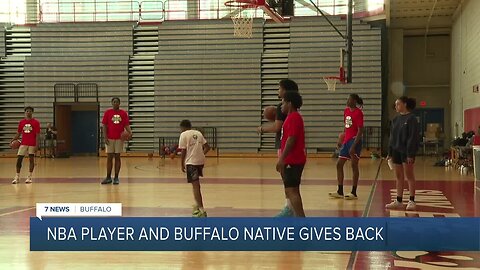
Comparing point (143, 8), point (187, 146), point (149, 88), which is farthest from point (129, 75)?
point (187, 146)

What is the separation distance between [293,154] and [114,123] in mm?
→ 7540

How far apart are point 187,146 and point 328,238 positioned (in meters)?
2.86

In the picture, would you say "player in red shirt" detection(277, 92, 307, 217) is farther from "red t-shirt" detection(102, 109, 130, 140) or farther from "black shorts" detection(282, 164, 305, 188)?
"red t-shirt" detection(102, 109, 130, 140)

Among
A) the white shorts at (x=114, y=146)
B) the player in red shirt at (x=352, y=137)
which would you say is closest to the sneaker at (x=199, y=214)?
the player in red shirt at (x=352, y=137)

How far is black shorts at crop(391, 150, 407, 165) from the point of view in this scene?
873 cm

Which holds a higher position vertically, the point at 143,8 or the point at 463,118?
the point at 143,8

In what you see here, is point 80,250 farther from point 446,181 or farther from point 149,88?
point 149,88

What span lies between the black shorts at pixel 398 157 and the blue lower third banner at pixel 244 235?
2.68 metres

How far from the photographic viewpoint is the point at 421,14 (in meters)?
25.1

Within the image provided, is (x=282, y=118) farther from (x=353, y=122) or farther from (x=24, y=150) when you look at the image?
(x=24, y=150)

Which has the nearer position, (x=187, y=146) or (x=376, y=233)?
(x=376, y=233)

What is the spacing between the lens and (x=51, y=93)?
25938 millimetres

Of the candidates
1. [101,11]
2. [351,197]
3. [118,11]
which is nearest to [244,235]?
[351,197]

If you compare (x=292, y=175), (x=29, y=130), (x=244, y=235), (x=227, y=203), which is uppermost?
(x=29, y=130)
